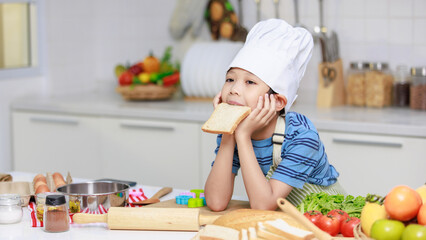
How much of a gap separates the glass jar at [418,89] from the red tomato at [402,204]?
1.90 metres

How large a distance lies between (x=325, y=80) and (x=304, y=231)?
6.55 feet

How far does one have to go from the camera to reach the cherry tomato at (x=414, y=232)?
1.09 meters

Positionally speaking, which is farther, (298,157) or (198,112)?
(198,112)

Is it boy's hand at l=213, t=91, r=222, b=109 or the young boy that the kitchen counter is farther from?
boy's hand at l=213, t=91, r=222, b=109

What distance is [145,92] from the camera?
11.0ft

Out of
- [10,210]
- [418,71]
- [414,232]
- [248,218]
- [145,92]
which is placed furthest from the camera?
[145,92]

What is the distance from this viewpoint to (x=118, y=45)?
12.9 feet

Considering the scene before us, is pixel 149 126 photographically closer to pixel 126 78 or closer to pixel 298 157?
pixel 126 78

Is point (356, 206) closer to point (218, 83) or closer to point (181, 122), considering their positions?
point (181, 122)

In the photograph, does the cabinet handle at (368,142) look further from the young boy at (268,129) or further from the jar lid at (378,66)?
the young boy at (268,129)

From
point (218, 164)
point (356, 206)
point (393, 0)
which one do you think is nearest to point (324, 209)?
point (356, 206)

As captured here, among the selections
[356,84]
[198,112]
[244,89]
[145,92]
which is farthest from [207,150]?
[244,89]

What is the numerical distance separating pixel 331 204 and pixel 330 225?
130 mm

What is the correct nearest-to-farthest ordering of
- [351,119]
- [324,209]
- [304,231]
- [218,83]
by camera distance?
[304,231] < [324,209] < [351,119] < [218,83]
